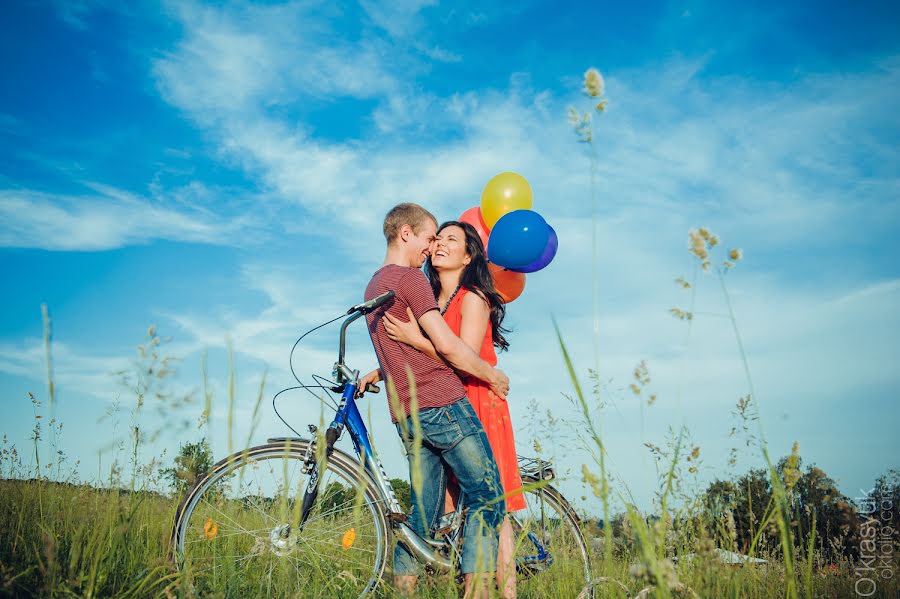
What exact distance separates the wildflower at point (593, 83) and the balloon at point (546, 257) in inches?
95.7

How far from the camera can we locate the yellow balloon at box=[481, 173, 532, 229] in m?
4.41

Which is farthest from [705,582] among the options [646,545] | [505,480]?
[505,480]

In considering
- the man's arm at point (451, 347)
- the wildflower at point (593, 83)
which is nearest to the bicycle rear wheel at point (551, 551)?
the man's arm at point (451, 347)

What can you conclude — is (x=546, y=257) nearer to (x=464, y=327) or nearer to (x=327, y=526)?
(x=464, y=327)

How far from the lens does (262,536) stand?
9.46ft

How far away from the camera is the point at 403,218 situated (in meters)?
3.38

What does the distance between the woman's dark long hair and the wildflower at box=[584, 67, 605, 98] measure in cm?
176

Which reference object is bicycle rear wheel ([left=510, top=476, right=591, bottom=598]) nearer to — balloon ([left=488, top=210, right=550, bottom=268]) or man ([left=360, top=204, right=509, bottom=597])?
man ([left=360, top=204, right=509, bottom=597])

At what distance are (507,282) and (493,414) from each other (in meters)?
1.22

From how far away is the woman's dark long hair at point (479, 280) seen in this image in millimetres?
3296

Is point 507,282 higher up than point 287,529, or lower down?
higher up

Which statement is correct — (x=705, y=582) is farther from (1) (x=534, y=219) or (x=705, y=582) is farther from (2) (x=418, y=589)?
(1) (x=534, y=219)

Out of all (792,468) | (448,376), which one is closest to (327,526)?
(448,376)

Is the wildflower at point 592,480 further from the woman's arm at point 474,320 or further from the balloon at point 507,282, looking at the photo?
the balloon at point 507,282
